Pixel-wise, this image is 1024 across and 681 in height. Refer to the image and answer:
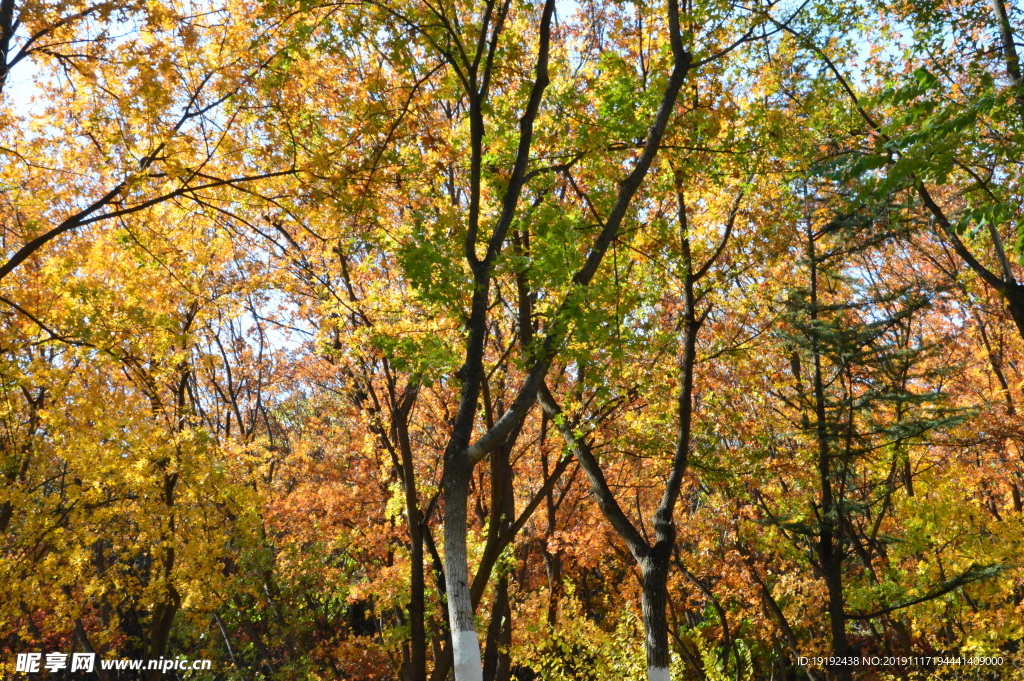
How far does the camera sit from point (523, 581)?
18.3 meters

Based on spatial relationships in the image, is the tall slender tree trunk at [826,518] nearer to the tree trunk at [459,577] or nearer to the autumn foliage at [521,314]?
the autumn foliage at [521,314]

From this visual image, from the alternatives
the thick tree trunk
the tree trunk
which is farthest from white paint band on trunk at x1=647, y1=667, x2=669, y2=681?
the tree trunk

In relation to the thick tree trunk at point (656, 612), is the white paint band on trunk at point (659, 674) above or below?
below

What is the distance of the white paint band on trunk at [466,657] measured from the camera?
16.0 ft

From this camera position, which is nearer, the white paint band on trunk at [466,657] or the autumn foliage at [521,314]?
the white paint band on trunk at [466,657]

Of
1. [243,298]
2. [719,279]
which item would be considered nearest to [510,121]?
[719,279]

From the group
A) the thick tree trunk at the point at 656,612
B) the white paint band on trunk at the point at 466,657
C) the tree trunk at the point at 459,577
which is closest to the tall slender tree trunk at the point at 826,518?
the thick tree trunk at the point at 656,612

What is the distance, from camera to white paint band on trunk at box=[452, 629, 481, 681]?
4.87 m

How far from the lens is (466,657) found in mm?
4867

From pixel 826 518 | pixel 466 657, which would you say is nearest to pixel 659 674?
pixel 466 657

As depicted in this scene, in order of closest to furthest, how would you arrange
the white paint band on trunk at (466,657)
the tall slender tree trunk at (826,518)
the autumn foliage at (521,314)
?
the white paint band on trunk at (466,657) → the autumn foliage at (521,314) → the tall slender tree trunk at (826,518)

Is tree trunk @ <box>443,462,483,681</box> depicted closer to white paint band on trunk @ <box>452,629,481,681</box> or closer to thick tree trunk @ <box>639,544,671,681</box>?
white paint band on trunk @ <box>452,629,481,681</box>

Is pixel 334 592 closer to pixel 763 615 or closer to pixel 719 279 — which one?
pixel 763 615

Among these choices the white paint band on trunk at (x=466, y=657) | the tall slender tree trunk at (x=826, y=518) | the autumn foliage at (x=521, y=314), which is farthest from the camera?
the tall slender tree trunk at (x=826, y=518)
